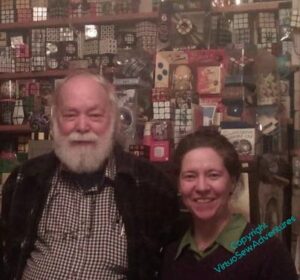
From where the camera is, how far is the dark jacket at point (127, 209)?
4.08ft

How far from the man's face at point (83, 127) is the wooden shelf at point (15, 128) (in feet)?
3.13

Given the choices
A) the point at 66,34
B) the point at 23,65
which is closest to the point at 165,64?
the point at 66,34

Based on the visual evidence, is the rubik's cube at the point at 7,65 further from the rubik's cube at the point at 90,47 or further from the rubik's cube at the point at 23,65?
the rubik's cube at the point at 90,47

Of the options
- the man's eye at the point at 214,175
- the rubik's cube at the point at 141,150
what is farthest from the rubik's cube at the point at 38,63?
the man's eye at the point at 214,175

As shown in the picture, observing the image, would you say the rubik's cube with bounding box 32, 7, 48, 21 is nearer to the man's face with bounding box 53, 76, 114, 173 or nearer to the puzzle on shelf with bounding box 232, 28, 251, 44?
the puzzle on shelf with bounding box 232, 28, 251, 44

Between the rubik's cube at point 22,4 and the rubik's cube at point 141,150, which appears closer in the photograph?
the rubik's cube at point 141,150

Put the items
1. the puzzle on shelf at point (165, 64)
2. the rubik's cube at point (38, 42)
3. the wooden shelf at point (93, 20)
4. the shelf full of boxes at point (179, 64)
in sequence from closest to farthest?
the shelf full of boxes at point (179, 64) < the puzzle on shelf at point (165, 64) < the wooden shelf at point (93, 20) < the rubik's cube at point (38, 42)

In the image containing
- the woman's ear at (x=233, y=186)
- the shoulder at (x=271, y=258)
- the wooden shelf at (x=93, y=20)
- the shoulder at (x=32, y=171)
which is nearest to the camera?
the shoulder at (x=271, y=258)

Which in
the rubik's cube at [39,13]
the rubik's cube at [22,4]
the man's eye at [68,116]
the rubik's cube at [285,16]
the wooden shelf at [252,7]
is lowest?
the man's eye at [68,116]

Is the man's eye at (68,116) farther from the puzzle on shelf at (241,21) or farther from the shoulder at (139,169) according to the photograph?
the puzzle on shelf at (241,21)

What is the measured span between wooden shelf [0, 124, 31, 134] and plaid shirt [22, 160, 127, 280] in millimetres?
968

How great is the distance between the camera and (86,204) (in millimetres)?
1283

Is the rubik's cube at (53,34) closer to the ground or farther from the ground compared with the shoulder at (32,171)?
farther from the ground

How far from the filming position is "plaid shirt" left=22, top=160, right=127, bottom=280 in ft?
4.00
